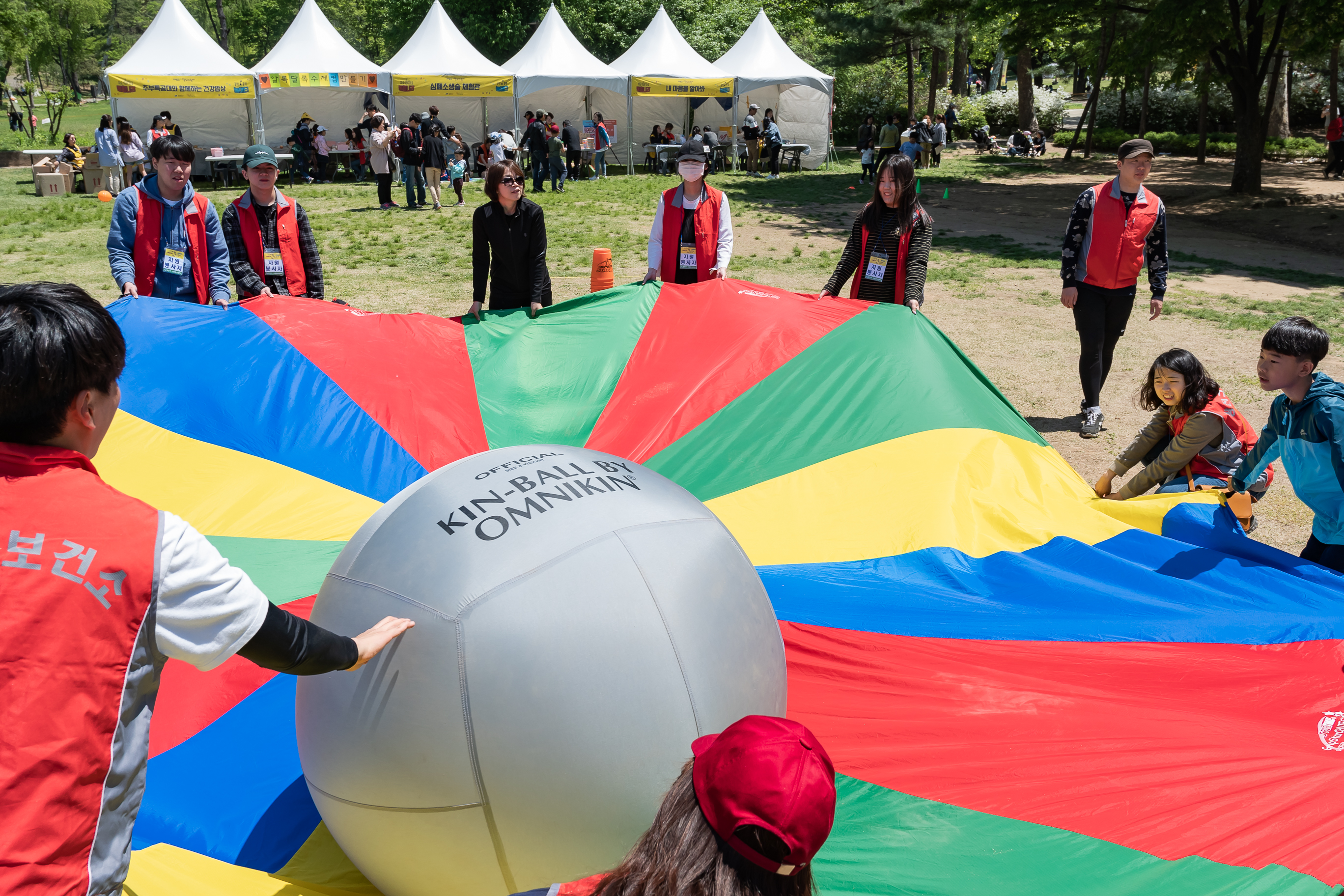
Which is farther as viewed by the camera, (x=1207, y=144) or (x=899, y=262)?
(x=1207, y=144)

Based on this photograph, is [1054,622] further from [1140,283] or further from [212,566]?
[1140,283]

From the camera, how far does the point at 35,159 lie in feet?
77.2

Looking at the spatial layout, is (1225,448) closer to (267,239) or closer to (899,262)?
(899,262)

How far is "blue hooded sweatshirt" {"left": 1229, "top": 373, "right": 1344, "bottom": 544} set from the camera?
318 cm

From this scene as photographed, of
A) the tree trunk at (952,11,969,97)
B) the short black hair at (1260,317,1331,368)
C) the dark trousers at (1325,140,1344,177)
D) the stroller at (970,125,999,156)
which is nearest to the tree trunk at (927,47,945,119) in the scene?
the tree trunk at (952,11,969,97)

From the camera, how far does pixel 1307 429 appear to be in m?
3.26

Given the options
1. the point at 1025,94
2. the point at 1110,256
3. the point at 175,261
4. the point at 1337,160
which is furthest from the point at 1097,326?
the point at 1025,94

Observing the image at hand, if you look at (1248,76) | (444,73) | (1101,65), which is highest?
→ (1101,65)

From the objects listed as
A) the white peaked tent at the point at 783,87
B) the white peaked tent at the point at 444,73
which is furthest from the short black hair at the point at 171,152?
the white peaked tent at the point at 783,87

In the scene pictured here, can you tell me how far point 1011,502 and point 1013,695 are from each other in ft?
4.35

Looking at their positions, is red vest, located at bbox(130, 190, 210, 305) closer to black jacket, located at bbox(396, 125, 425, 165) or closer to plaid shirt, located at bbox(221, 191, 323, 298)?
plaid shirt, located at bbox(221, 191, 323, 298)

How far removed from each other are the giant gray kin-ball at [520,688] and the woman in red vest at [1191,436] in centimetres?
299

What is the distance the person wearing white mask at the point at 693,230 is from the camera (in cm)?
570

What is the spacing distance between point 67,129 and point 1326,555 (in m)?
48.0
